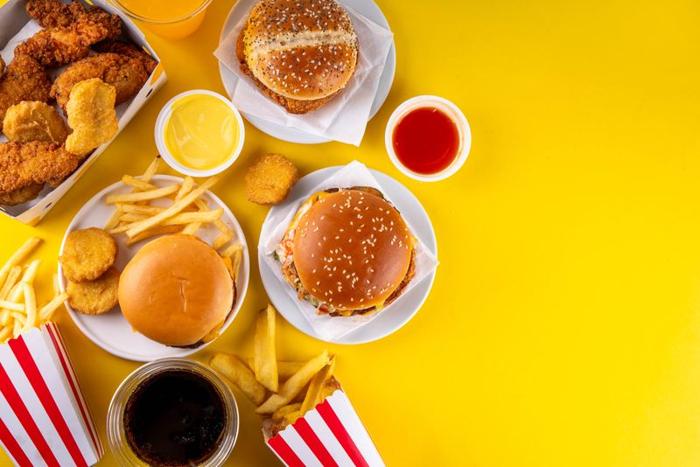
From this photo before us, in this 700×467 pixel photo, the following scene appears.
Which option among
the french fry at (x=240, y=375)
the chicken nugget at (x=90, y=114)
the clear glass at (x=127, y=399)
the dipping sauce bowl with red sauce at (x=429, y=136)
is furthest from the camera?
the dipping sauce bowl with red sauce at (x=429, y=136)

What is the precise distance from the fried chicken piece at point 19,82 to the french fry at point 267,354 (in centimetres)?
111

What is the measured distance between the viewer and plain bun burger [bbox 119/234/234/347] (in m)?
2.19

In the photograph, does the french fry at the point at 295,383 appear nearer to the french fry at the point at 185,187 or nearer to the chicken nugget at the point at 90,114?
the french fry at the point at 185,187

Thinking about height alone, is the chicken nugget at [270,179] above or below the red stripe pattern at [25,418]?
above

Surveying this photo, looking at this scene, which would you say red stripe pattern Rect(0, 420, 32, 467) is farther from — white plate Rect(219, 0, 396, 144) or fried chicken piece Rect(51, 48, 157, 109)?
white plate Rect(219, 0, 396, 144)

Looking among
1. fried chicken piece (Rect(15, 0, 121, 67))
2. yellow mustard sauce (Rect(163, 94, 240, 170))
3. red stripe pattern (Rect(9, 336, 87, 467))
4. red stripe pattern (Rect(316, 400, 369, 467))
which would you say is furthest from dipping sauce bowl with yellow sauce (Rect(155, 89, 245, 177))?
red stripe pattern (Rect(316, 400, 369, 467))

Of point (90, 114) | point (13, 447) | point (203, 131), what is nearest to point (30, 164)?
point (90, 114)

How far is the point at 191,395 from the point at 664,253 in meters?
1.91

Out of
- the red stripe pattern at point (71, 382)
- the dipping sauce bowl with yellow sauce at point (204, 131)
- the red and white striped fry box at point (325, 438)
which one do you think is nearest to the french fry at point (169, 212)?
the dipping sauce bowl with yellow sauce at point (204, 131)

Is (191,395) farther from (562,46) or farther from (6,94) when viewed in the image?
(562,46)

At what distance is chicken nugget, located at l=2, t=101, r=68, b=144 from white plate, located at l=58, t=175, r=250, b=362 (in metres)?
0.26

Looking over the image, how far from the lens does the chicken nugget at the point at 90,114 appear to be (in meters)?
2.18

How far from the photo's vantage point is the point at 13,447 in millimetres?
2252

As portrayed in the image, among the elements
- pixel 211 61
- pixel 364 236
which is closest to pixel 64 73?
pixel 211 61
